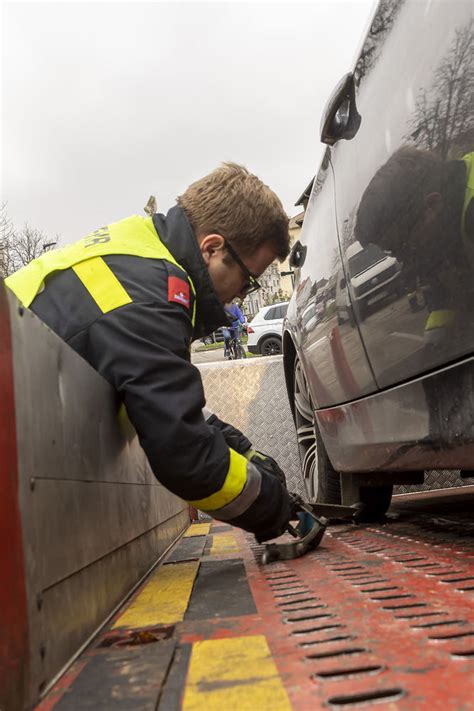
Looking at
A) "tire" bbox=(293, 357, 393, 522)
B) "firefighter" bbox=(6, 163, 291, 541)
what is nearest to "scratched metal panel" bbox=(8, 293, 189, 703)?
"firefighter" bbox=(6, 163, 291, 541)

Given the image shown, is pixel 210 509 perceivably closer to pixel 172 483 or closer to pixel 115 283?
pixel 172 483

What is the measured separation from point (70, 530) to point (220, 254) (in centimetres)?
110

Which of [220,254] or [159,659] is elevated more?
[220,254]

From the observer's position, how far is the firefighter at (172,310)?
1691mm

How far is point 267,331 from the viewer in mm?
19391

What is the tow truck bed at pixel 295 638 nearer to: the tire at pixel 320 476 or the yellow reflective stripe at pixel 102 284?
the yellow reflective stripe at pixel 102 284

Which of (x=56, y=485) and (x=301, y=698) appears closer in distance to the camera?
(x=301, y=698)

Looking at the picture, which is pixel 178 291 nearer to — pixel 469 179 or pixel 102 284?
pixel 102 284

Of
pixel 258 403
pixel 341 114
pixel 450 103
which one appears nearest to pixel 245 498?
pixel 450 103

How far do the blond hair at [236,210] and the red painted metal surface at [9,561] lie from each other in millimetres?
1160

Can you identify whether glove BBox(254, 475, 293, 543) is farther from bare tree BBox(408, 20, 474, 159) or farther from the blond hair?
bare tree BBox(408, 20, 474, 159)

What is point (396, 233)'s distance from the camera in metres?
1.78

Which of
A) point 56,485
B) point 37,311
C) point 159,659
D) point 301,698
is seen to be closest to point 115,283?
point 37,311

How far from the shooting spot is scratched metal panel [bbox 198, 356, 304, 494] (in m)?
4.73
